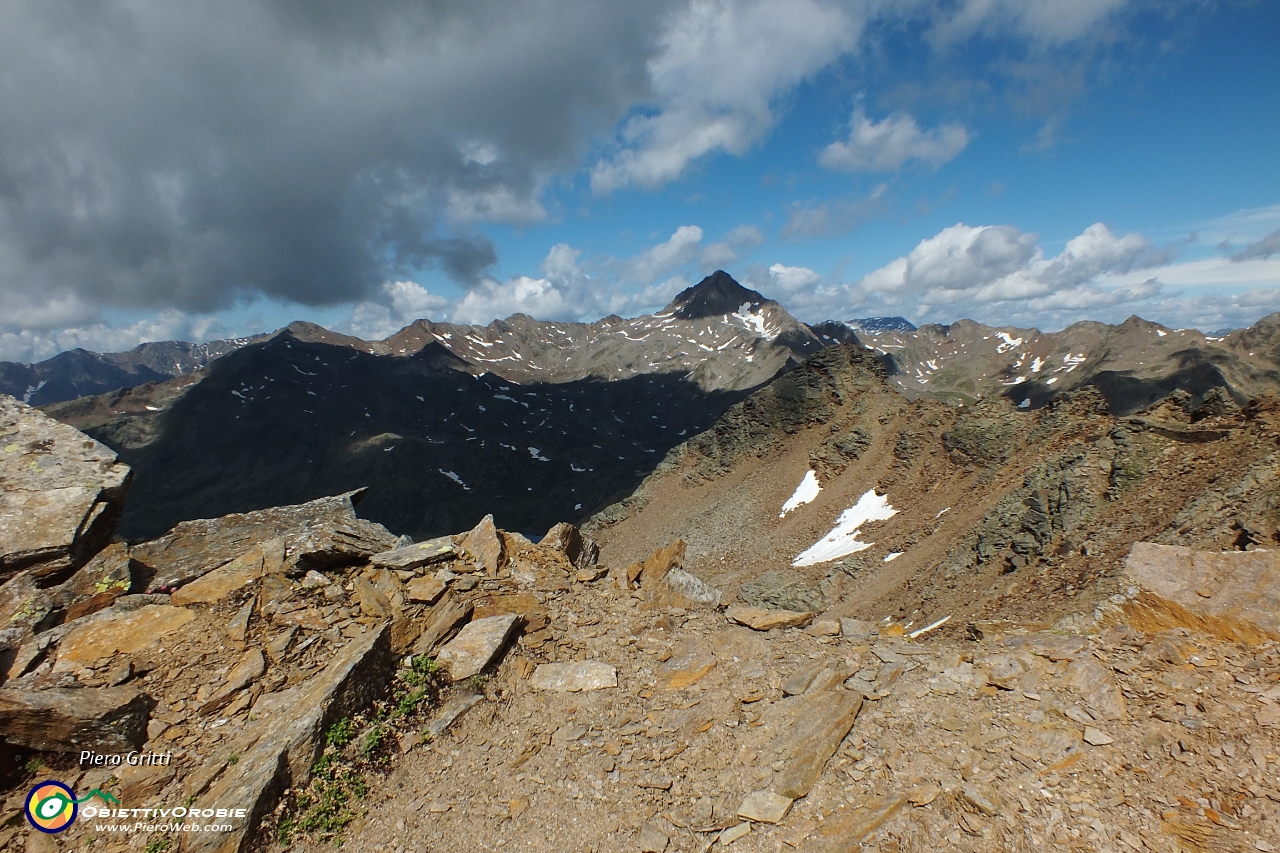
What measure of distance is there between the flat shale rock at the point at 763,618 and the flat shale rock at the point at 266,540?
7927 mm

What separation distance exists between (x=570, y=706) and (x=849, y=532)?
38.5 metres

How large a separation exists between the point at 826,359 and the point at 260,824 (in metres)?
68.8

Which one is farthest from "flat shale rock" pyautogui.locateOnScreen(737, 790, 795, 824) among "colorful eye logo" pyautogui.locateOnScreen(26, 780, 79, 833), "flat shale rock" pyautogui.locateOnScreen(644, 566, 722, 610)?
"colorful eye logo" pyautogui.locateOnScreen(26, 780, 79, 833)

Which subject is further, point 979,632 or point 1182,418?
point 1182,418

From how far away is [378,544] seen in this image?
12492mm

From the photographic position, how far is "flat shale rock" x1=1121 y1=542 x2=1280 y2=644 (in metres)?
8.96

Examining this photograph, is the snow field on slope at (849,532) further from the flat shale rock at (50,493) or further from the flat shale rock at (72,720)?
the flat shale rock at (72,720)

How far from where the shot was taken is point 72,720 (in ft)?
22.9

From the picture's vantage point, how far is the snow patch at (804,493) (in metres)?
51.7

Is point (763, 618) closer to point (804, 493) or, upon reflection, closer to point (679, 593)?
point (679, 593)

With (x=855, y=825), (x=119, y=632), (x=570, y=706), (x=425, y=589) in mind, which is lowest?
(x=855, y=825)

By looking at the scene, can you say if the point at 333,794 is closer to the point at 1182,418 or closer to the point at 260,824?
the point at 260,824

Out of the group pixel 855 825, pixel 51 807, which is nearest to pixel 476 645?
pixel 51 807

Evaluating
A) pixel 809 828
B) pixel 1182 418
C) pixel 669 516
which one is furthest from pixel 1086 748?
pixel 669 516
